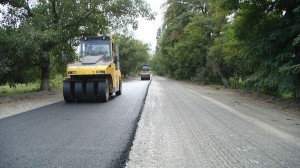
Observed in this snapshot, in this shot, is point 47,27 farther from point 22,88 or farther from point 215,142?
point 215,142

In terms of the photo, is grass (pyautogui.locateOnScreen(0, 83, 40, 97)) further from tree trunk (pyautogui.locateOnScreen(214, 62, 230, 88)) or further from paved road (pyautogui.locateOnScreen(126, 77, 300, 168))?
tree trunk (pyautogui.locateOnScreen(214, 62, 230, 88))

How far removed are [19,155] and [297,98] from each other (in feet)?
36.9

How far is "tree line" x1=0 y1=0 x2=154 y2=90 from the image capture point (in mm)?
13766

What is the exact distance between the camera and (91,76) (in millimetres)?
12594

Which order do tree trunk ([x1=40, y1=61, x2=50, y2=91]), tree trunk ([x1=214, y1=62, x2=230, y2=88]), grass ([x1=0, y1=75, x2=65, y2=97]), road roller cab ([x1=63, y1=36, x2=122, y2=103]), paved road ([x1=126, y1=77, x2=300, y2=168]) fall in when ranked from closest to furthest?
paved road ([x1=126, y1=77, x2=300, y2=168]) < road roller cab ([x1=63, y1=36, x2=122, y2=103]) < tree trunk ([x1=40, y1=61, x2=50, y2=91]) < grass ([x1=0, y1=75, x2=65, y2=97]) < tree trunk ([x1=214, y1=62, x2=230, y2=88])

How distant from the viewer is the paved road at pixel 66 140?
4320mm

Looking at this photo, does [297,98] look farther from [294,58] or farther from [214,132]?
A: [214,132]

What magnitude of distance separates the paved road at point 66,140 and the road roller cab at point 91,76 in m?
3.51

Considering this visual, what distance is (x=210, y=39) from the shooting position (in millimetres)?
26328

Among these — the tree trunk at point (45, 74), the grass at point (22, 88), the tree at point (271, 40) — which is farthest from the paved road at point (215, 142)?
the grass at point (22, 88)

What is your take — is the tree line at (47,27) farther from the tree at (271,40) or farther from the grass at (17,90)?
the tree at (271,40)

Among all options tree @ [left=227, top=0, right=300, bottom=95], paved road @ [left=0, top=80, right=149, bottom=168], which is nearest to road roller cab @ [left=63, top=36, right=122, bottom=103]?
paved road @ [left=0, top=80, right=149, bottom=168]

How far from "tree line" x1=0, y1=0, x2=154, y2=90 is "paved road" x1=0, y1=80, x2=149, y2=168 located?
6358 mm

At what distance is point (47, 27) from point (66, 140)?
436 inches
